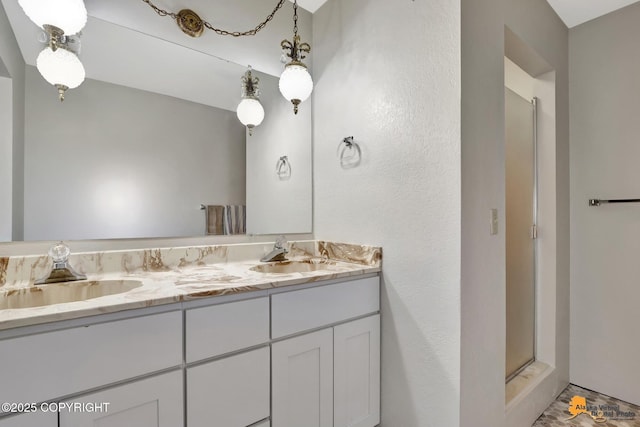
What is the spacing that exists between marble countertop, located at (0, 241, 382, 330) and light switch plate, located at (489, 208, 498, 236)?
0.51m

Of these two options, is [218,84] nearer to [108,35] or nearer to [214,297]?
[108,35]

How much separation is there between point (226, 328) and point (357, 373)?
0.71m

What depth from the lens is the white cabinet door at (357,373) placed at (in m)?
1.33

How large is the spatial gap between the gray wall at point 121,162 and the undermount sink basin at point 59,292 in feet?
0.77

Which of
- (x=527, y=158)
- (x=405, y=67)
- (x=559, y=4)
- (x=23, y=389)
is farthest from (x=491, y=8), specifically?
(x=23, y=389)

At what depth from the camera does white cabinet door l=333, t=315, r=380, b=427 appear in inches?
52.4

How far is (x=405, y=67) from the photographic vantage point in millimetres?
1388

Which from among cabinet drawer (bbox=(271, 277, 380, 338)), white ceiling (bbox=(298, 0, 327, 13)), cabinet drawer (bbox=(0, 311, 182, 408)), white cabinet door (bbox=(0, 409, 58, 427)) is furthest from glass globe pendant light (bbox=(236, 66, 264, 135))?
white cabinet door (bbox=(0, 409, 58, 427))

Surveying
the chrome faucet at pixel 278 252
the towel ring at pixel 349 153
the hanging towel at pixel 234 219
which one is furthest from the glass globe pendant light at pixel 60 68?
the towel ring at pixel 349 153

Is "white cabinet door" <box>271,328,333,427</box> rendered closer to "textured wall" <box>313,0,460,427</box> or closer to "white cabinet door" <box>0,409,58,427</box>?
"textured wall" <box>313,0,460,427</box>

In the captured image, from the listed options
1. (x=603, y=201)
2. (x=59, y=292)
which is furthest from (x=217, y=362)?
(x=603, y=201)

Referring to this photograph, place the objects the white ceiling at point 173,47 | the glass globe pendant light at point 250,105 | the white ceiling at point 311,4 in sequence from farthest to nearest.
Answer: the white ceiling at point 311,4 < the glass globe pendant light at point 250,105 < the white ceiling at point 173,47

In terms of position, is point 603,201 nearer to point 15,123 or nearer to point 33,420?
point 33,420

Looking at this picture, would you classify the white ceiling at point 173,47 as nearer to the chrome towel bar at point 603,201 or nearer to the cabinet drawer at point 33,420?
the cabinet drawer at point 33,420
